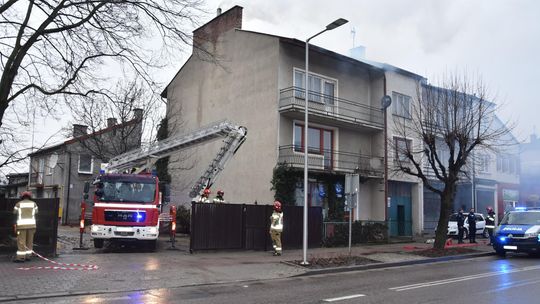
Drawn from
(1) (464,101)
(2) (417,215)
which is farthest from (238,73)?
(2) (417,215)

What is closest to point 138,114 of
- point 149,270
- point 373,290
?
point 149,270

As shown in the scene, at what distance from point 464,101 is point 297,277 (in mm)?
11399

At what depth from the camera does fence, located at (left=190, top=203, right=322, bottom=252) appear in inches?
651

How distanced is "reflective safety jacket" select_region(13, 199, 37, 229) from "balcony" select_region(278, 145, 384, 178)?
11.9 m

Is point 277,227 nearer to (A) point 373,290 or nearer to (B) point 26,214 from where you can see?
(A) point 373,290

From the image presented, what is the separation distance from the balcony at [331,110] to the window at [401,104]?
146 cm

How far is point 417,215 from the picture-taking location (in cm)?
2869

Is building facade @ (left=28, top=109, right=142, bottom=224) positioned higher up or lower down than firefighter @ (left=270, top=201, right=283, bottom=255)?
higher up

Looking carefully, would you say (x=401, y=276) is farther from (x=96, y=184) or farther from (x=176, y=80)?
(x=176, y=80)

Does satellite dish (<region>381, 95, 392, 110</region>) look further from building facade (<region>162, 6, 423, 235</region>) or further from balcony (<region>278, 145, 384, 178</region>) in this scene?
balcony (<region>278, 145, 384, 178</region>)

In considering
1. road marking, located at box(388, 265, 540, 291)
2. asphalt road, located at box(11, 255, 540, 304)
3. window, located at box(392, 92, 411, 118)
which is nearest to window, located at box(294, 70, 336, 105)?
window, located at box(392, 92, 411, 118)

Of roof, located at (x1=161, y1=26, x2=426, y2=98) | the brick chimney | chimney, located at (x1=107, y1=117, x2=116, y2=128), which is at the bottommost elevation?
→ chimney, located at (x1=107, y1=117, x2=116, y2=128)

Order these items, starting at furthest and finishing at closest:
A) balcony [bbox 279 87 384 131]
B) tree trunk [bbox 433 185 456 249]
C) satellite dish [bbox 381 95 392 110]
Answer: satellite dish [bbox 381 95 392 110]
balcony [bbox 279 87 384 131]
tree trunk [bbox 433 185 456 249]

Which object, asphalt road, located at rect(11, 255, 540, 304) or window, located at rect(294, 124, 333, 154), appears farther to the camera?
window, located at rect(294, 124, 333, 154)
